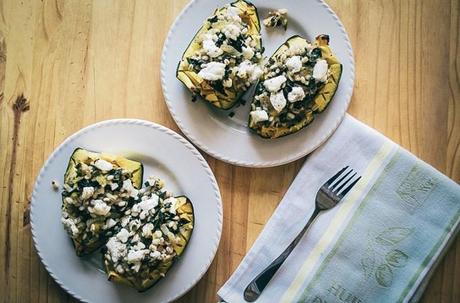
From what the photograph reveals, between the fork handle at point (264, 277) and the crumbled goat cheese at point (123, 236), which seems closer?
the crumbled goat cheese at point (123, 236)

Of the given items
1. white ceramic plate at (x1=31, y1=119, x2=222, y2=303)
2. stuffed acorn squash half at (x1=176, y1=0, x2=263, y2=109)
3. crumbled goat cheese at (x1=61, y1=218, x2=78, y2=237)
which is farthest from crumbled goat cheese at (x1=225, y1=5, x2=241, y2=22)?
crumbled goat cheese at (x1=61, y1=218, x2=78, y2=237)

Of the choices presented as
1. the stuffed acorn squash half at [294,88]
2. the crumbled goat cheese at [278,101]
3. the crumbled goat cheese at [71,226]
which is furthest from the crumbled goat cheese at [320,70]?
the crumbled goat cheese at [71,226]

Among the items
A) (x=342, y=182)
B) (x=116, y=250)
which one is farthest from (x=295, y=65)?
(x=116, y=250)

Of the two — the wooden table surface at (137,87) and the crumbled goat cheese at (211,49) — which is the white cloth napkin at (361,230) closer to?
the wooden table surface at (137,87)

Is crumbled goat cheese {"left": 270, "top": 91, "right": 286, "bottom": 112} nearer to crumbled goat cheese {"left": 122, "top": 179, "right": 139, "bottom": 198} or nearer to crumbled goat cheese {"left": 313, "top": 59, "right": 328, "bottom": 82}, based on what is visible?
crumbled goat cheese {"left": 313, "top": 59, "right": 328, "bottom": 82}

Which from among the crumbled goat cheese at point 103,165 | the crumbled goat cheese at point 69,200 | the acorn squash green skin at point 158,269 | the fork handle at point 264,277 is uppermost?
the crumbled goat cheese at point 103,165
